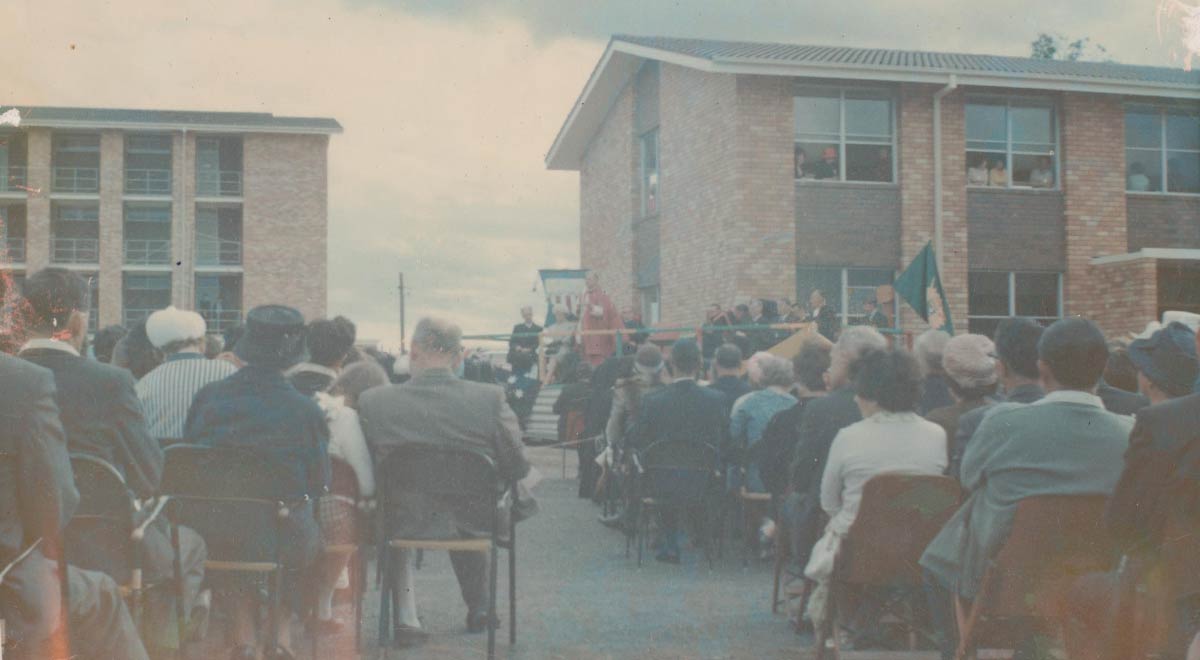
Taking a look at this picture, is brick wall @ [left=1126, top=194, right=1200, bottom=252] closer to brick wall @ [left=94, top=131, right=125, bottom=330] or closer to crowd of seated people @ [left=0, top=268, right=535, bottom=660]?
crowd of seated people @ [left=0, top=268, right=535, bottom=660]

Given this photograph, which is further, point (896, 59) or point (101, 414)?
point (896, 59)

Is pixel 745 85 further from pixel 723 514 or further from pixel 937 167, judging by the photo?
pixel 723 514

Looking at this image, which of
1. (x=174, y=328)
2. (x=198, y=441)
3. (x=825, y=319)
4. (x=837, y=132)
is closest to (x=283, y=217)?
(x=837, y=132)

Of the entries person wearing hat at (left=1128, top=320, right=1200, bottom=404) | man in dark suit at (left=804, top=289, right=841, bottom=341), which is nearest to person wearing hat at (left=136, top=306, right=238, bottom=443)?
person wearing hat at (left=1128, top=320, right=1200, bottom=404)

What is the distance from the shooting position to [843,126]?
21016 millimetres

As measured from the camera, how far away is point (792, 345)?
12.6 metres

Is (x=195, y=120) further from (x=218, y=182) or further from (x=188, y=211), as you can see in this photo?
(x=188, y=211)

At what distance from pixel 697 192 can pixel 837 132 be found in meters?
2.64

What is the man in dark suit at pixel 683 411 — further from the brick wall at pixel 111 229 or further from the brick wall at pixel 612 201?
the brick wall at pixel 111 229

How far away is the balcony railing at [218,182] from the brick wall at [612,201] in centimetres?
2675

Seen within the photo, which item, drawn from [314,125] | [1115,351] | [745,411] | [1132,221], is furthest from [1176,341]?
[314,125]

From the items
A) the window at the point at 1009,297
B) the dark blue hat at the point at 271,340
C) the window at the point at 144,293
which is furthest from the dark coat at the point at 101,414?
the window at the point at 144,293

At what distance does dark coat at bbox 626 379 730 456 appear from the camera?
9.26 metres

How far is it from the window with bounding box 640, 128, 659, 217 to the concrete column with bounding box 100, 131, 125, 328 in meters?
32.5
